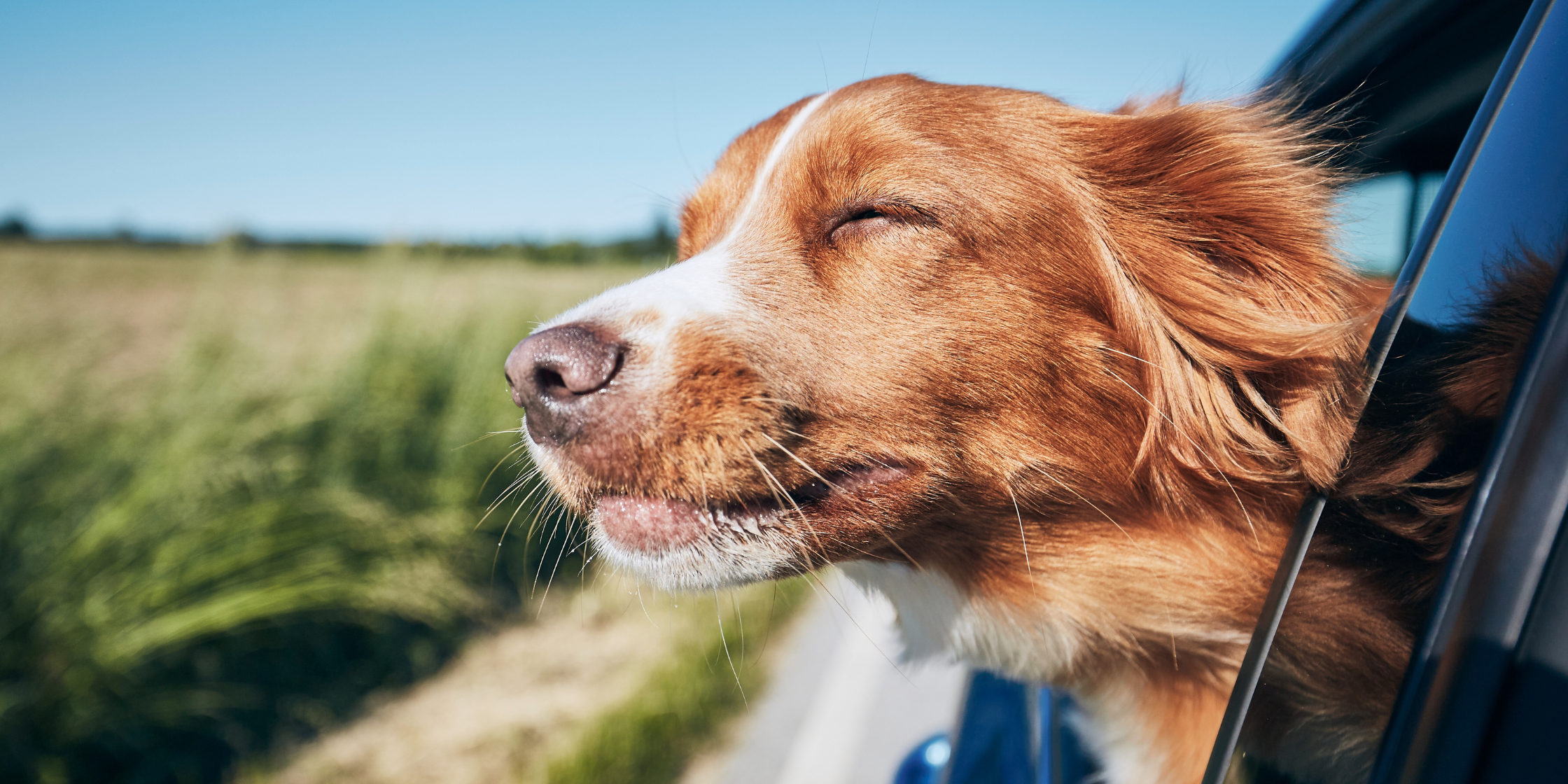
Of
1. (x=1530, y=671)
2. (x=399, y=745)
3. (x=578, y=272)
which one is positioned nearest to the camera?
(x=1530, y=671)

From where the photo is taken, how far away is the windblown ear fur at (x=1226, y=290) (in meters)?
1.41

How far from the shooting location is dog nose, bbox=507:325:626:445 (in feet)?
4.80

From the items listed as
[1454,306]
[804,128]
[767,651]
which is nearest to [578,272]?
[767,651]

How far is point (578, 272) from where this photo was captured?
43.9ft

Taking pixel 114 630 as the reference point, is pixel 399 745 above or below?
below

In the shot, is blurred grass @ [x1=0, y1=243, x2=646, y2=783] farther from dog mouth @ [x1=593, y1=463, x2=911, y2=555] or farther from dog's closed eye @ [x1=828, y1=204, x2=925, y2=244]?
dog's closed eye @ [x1=828, y1=204, x2=925, y2=244]

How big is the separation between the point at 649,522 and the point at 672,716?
3049 millimetres

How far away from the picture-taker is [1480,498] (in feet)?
2.56

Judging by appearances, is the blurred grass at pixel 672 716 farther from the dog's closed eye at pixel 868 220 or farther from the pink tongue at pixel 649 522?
the dog's closed eye at pixel 868 220

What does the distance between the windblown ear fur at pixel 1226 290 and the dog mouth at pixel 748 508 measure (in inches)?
19.2

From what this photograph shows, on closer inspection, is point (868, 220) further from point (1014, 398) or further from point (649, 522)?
point (649, 522)

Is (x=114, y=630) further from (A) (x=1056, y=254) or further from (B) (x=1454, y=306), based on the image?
(B) (x=1454, y=306)

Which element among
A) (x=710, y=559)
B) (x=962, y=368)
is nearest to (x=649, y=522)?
(x=710, y=559)

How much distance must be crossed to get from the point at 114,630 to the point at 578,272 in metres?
9.98
